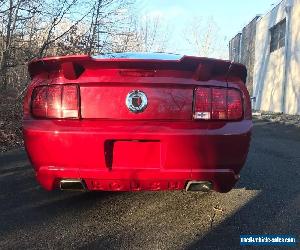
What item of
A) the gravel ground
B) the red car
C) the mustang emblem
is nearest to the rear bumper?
the red car

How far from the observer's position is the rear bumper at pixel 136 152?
305cm

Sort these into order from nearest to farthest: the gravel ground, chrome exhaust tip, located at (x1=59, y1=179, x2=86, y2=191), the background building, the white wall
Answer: the gravel ground, chrome exhaust tip, located at (x1=59, y1=179, x2=86, y2=191), the white wall, the background building

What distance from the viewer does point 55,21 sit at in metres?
11.7

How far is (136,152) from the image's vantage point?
3.08 m

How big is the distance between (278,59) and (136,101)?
63.9 ft

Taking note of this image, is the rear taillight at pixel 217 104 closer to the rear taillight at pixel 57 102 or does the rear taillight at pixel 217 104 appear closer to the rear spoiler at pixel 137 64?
the rear spoiler at pixel 137 64

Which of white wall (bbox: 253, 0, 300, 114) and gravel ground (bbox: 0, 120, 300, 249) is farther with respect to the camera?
white wall (bbox: 253, 0, 300, 114)

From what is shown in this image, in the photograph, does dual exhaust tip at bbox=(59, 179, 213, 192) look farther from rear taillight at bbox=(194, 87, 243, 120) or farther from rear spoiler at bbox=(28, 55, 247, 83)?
rear spoiler at bbox=(28, 55, 247, 83)

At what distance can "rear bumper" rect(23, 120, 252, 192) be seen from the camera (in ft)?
10.0

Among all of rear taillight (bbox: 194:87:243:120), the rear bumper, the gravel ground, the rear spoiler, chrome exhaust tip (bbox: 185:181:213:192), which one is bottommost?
the gravel ground

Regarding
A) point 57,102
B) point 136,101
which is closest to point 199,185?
point 136,101

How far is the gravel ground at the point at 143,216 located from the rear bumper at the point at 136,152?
1.28 ft

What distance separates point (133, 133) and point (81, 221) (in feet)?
3.17

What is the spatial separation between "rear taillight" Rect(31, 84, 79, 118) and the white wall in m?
15.8
